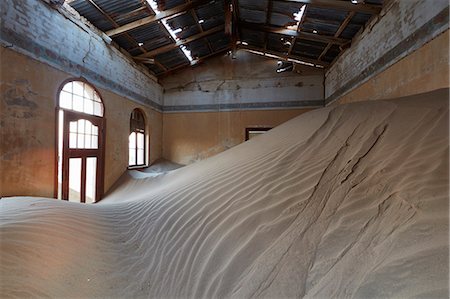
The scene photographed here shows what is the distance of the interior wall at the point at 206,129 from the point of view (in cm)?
1020

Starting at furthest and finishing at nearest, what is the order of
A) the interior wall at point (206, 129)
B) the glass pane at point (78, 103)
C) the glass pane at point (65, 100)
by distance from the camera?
the interior wall at point (206, 129), the glass pane at point (78, 103), the glass pane at point (65, 100)

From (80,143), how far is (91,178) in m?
1.10

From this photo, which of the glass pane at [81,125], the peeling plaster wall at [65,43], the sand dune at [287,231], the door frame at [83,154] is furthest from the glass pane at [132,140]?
the sand dune at [287,231]

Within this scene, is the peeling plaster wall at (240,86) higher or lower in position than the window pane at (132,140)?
higher

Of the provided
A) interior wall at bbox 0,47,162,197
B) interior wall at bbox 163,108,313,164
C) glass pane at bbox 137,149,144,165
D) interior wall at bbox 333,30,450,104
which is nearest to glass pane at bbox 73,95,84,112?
interior wall at bbox 0,47,162,197

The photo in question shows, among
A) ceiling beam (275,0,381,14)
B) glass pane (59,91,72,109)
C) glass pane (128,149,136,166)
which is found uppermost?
ceiling beam (275,0,381,14)

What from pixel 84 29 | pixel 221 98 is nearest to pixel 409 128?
pixel 84 29

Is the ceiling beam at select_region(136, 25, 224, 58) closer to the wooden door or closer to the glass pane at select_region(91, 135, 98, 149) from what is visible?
the wooden door

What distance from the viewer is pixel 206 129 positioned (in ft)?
34.7

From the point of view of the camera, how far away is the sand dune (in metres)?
1.38

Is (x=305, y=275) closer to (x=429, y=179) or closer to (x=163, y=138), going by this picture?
(x=429, y=179)

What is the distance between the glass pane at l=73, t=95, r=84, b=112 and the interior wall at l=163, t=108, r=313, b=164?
16.8 feet

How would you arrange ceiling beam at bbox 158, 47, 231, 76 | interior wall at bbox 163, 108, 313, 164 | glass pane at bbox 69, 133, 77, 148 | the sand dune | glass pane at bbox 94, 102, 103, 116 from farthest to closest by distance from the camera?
ceiling beam at bbox 158, 47, 231, 76, interior wall at bbox 163, 108, 313, 164, glass pane at bbox 94, 102, 103, 116, glass pane at bbox 69, 133, 77, 148, the sand dune

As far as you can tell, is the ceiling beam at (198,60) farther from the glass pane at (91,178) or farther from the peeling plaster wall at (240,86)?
the glass pane at (91,178)
